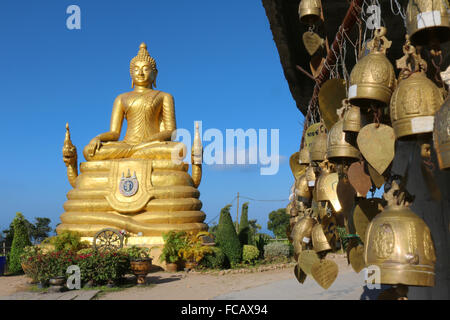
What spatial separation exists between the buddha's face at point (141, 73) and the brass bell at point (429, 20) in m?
16.0

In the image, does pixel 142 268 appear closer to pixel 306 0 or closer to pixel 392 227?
pixel 306 0

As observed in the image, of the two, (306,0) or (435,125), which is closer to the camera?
(435,125)

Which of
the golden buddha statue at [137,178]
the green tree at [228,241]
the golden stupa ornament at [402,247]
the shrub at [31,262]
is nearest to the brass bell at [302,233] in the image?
the golden stupa ornament at [402,247]

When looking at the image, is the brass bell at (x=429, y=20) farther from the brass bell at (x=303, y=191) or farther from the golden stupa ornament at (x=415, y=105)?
the brass bell at (x=303, y=191)

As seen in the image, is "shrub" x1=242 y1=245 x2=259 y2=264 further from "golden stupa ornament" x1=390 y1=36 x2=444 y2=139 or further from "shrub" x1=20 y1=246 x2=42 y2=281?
"golden stupa ornament" x1=390 y1=36 x2=444 y2=139

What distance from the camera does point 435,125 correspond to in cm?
149

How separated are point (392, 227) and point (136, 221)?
12998 mm

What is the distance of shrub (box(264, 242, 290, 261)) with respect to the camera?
15.3 metres

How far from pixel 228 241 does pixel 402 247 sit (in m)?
12.2

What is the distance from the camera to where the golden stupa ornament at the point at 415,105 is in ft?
5.47

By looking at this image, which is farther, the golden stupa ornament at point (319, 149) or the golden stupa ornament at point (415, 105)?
the golden stupa ornament at point (319, 149)

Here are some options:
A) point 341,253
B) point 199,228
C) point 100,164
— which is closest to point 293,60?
point 199,228

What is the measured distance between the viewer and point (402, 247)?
1.83 metres

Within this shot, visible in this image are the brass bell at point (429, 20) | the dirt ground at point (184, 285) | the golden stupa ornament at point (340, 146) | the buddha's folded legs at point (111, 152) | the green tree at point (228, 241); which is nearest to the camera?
the brass bell at point (429, 20)
